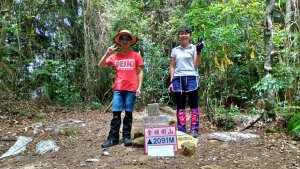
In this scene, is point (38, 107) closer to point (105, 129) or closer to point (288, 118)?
point (105, 129)

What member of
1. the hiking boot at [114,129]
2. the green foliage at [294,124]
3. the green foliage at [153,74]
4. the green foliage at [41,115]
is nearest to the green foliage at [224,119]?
the green foliage at [294,124]

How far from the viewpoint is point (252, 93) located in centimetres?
859

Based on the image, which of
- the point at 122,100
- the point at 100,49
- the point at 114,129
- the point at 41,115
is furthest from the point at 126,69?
the point at 100,49

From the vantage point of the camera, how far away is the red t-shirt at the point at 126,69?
15.1ft

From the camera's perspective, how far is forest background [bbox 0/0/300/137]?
7.92m

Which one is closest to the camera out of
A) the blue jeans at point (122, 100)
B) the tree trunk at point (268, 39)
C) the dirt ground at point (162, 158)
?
the dirt ground at point (162, 158)

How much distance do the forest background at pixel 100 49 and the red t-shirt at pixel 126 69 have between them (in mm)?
2763

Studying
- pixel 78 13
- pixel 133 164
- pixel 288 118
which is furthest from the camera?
pixel 78 13

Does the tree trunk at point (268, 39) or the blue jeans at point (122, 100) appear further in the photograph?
the tree trunk at point (268, 39)

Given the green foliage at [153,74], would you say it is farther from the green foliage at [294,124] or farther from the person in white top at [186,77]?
the green foliage at [294,124]

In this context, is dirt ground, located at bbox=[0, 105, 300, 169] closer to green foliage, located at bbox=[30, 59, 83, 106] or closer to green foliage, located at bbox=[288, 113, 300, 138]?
green foliage, located at bbox=[288, 113, 300, 138]

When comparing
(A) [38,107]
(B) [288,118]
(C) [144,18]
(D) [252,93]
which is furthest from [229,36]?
(A) [38,107]

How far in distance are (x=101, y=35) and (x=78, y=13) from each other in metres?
1.74

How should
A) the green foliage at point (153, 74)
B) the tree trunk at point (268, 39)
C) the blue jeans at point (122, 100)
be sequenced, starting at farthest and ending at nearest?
the green foliage at point (153, 74) → the tree trunk at point (268, 39) → the blue jeans at point (122, 100)
